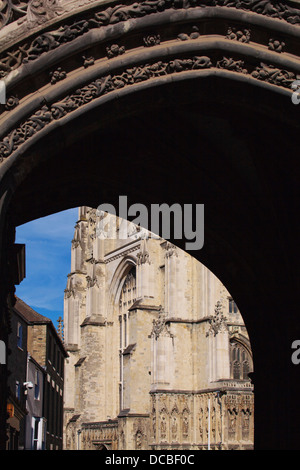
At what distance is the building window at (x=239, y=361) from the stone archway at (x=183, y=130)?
103ft

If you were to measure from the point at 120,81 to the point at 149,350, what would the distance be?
39888mm

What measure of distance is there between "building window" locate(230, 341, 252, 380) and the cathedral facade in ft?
0.18

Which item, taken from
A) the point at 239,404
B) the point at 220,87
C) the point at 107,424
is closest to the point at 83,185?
the point at 220,87

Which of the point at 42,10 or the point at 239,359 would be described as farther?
the point at 239,359

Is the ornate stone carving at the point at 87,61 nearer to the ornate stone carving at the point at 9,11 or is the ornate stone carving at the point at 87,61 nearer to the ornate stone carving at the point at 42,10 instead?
the ornate stone carving at the point at 42,10

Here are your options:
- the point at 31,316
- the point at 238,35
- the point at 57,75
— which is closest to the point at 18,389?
the point at 31,316

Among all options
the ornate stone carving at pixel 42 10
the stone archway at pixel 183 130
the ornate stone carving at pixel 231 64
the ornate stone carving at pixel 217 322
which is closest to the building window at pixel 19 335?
the stone archway at pixel 183 130

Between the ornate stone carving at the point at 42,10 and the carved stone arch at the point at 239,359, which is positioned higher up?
the carved stone arch at the point at 239,359

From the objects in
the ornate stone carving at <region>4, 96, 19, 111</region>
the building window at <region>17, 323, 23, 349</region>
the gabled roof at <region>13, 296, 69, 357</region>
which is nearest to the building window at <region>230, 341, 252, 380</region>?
the gabled roof at <region>13, 296, 69, 357</region>

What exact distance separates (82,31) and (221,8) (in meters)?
1.47

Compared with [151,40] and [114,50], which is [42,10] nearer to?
[114,50]

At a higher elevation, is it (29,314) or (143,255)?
(143,255)

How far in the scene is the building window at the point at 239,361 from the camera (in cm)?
4269

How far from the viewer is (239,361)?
141ft
